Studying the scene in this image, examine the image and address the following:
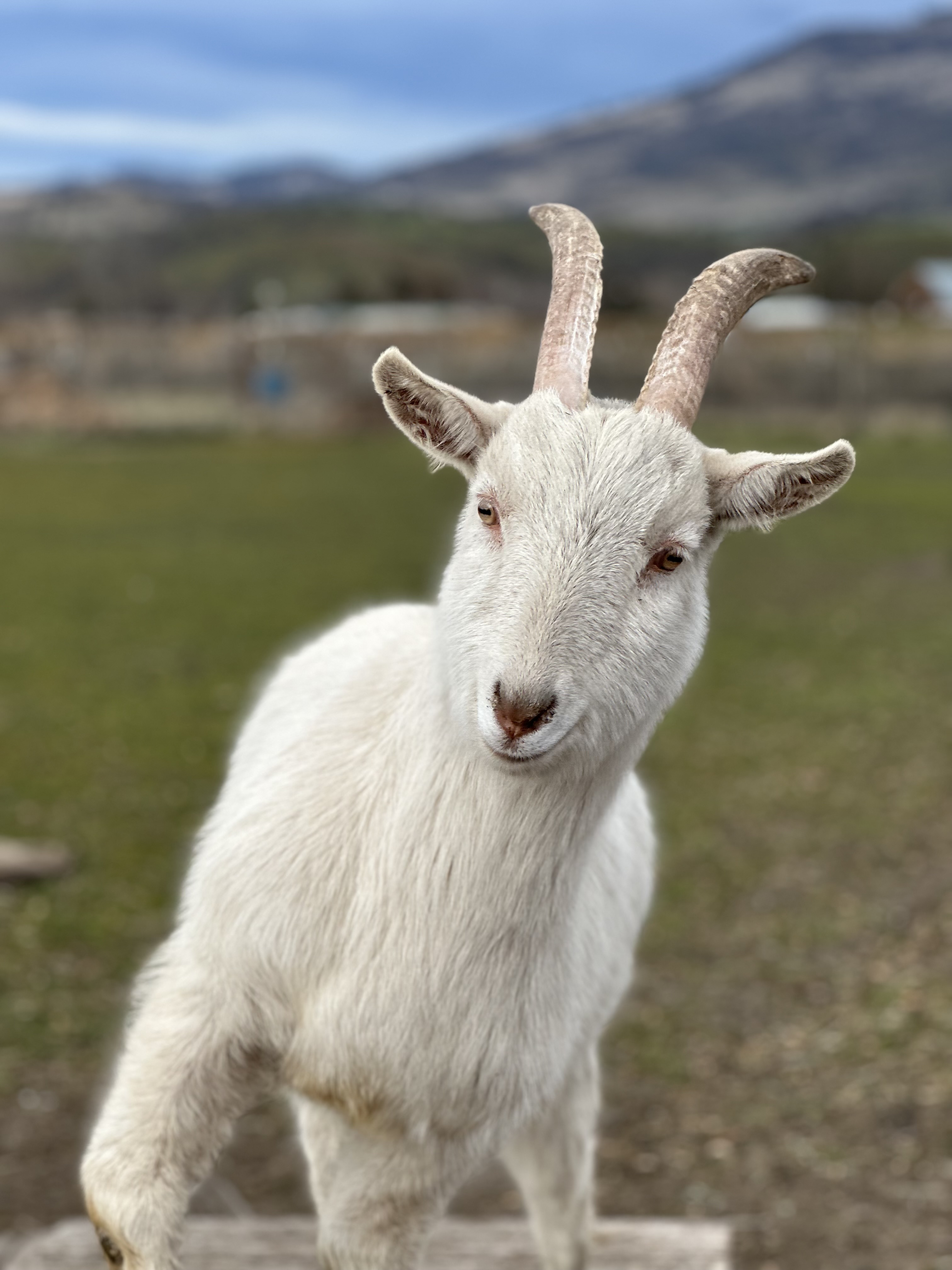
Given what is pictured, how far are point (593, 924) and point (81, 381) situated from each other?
1390 inches

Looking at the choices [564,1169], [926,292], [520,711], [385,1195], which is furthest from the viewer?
[926,292]

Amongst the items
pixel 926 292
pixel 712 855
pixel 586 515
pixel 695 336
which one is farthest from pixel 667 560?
pixel 926 292

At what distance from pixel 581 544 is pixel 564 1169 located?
5.63 ft

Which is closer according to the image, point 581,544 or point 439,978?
point 581,544

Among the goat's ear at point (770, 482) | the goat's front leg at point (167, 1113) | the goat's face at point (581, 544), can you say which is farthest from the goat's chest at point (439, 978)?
the goat's ear at point (770, 482)

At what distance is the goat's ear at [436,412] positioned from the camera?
2.39 m

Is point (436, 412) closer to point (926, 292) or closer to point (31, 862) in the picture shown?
point (31, 862)

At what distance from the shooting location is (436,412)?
2457 millimetres

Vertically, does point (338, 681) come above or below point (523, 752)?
below

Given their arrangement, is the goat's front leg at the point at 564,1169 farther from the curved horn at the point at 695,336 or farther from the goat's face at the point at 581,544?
the curved horn at the point at 695,336

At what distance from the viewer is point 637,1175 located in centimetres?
461

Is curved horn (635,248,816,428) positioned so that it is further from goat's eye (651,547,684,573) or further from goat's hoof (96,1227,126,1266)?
goat's hoof (96,1227,126,1266)

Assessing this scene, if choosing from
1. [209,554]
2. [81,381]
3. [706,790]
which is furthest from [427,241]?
[706,790]

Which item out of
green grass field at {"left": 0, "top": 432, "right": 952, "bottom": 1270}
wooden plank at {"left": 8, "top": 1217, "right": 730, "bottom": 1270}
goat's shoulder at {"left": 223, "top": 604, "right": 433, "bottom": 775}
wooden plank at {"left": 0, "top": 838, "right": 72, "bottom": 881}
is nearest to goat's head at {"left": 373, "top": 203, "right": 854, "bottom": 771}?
goat's shoulder at {"left": 223, "top": 604, "right": 433, "bottom": 775}
